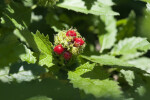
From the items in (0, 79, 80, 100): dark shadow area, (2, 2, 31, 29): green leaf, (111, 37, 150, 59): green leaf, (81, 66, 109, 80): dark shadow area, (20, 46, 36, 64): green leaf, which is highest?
(2, 2, 31, 29): green leaf

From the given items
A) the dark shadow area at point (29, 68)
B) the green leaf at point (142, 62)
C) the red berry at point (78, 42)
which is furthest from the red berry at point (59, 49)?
the green leaf at point (142, 62)

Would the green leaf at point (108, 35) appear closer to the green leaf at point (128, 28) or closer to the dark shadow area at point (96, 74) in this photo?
the green leaf at point (128, 28)

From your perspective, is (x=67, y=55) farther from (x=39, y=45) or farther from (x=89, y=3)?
(x=89, y=3)

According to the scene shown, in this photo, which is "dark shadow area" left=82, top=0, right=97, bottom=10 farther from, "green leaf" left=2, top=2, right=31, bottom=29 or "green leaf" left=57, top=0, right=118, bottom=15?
"green leaf" left=2, top=2, right=31, bottom=29

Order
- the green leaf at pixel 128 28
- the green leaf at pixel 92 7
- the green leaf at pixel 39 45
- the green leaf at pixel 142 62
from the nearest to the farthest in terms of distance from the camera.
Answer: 1. the green leaf at pixel 39 45
2. the green leaf at pixel 92 7
3. the green leaf at pixel 142 62
4. the green leaf at pixel 128 28

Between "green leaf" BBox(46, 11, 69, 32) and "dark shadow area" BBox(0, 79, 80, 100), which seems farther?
"green leaf" BBox(46, 11, 69, 32)

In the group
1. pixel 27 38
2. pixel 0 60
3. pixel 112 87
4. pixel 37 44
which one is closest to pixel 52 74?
pixel 37 44

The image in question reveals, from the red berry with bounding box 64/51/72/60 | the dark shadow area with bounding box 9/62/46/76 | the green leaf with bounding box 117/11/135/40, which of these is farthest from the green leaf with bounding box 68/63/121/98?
the green leaf with bounding box 117/11/135/40

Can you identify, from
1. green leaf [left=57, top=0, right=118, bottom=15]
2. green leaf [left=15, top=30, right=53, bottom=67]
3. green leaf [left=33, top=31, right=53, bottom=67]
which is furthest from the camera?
green leaf [left=57, top=0, right=118, bottom=15]
